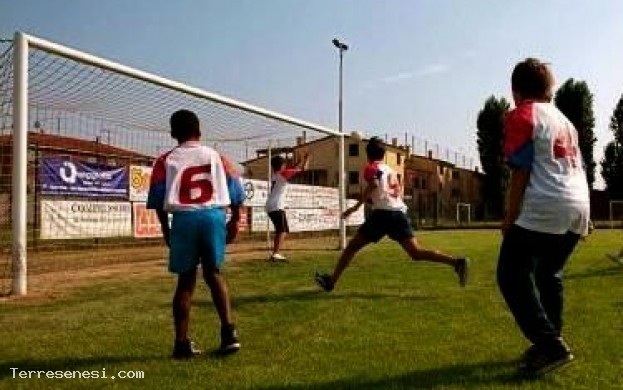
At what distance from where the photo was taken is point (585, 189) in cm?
489

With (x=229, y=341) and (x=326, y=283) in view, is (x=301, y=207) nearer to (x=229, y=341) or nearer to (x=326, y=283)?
(x=326, y=283)

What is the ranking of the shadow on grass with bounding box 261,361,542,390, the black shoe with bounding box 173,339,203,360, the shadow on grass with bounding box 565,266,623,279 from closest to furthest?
the shadow on grass with bounding box 261,361,542,390 → the black shoe with bounding box 173,339,203,360 → the shadow on grass with bounding box 565,266,623,279

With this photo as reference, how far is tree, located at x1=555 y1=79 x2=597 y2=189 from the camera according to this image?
68250 millimetres

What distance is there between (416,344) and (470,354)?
0.50 metres

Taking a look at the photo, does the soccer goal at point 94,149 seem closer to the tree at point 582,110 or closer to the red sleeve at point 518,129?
the red sleeve at point 518,129

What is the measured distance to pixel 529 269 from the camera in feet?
15.8

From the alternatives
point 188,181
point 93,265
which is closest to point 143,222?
point 93,265

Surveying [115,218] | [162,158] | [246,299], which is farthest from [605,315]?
[115,218]

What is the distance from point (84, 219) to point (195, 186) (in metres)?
10.8

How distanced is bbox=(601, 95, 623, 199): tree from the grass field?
6083 cm

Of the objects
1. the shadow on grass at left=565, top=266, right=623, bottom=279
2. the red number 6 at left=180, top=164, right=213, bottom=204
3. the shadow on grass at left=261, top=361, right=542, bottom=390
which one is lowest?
the shadow on grass at left=261, top=361, right=542, bottom=390

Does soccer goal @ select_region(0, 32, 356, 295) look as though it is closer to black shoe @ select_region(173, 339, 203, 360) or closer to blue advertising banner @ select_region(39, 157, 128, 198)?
blue advertising banner @ select_region(39, 157, 128, 198)

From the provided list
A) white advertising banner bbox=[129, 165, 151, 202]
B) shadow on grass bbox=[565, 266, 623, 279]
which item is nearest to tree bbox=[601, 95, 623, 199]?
white advertising banner bbox=[129, 165, 151, 202]

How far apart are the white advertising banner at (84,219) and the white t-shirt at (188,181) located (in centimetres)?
982
